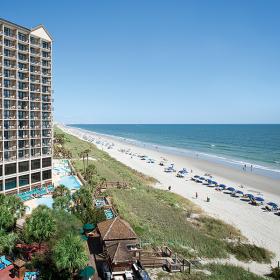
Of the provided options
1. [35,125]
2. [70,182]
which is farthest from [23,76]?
[70,182]

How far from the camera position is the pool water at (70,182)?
45.9 m

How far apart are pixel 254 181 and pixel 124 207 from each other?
128 feet

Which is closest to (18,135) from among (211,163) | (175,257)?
(175,257)

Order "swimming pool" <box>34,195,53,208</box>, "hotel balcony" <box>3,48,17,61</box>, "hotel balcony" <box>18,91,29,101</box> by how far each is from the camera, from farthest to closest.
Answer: "hotel balcony" <box>18,91,29,101</box> < "hotel balcony" <box>3,48,17,61</box> < "swimming pool" <box>34,195,53,208</box>

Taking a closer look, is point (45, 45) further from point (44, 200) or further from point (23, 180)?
point (44, 200)

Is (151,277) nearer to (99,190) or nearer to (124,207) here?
(124,207)

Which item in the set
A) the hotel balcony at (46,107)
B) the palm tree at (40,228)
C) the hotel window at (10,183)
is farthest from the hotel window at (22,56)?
the palm tree at (40,228)

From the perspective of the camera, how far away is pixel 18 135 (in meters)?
40.9

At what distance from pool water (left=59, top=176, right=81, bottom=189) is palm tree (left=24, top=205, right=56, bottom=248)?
22839 mm

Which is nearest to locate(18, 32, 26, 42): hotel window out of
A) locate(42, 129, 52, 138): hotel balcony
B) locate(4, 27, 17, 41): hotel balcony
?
locate(4, 27, 17, 41): hotel balcony

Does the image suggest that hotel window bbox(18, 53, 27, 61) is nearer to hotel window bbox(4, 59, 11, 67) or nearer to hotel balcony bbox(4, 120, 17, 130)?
hotel window bbox(4, 59, 11, 67)

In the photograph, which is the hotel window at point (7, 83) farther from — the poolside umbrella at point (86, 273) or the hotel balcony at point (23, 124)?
the poolside umbrella at point (86, 273)

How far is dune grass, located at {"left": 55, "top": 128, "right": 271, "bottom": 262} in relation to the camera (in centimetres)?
2873

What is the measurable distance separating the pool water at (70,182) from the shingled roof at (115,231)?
20325 mm
